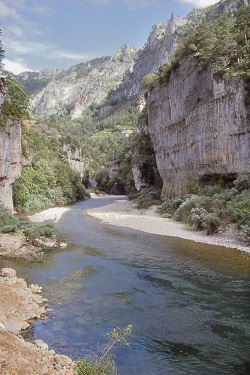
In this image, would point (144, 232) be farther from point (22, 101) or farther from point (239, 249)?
point (22, 101)

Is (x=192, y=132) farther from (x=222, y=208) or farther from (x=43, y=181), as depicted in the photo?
(x=43, y=181)

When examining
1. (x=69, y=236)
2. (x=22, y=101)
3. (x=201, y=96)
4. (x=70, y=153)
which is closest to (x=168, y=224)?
(x=69, y=236)

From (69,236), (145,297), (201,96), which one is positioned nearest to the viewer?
(145,297)

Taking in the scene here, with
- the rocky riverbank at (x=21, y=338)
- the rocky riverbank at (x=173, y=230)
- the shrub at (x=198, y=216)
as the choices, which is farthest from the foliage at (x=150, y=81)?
the rocky riverbank at (x=21, y=338)

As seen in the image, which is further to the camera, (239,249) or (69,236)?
(69,236)

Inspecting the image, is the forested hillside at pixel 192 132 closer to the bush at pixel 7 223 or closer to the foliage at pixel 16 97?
the foliage at pixel 16 97

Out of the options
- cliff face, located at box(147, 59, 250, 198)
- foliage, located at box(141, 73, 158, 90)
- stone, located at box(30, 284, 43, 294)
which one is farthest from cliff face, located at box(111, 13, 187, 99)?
stone, located at box(30, 284, 43, 294)

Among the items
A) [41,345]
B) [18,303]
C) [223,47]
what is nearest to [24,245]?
[18,303]

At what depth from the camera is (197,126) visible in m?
33.9

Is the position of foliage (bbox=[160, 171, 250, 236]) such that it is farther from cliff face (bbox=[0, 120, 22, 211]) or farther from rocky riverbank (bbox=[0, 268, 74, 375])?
cliff face (bbox=[0, 120, 22, 211])

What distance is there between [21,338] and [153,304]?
4.84 m

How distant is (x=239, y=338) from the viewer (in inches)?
373

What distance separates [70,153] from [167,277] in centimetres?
7699

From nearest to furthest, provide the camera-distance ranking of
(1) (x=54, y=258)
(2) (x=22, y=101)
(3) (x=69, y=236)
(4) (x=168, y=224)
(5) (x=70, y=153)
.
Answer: (1) (x=54, y=258) → (3) (x=69, y=236) → (4) (x=168, y=224) → (2) (x=22, y=101) → (5) (x=70, y=153)
